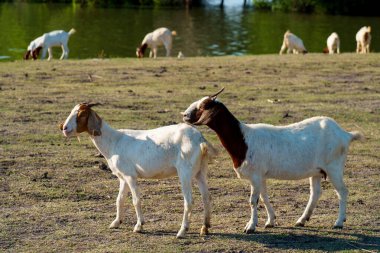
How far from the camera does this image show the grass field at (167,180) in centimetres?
A: 723

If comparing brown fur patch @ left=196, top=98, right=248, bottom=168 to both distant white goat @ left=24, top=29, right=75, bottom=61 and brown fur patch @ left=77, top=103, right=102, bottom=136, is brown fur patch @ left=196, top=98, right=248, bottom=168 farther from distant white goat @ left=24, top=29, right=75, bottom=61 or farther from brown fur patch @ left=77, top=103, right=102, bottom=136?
distant white goat @ left=24, top=29, right=75, bottom=61

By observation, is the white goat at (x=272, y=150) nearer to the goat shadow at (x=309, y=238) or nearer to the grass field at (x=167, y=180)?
the goat shadow at (x=309, y=238)

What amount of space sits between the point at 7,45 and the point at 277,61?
12933 mm

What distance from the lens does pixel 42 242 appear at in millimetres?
7121

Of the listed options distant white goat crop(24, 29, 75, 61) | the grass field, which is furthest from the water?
the grass field

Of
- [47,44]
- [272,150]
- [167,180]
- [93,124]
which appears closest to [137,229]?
[93,124]

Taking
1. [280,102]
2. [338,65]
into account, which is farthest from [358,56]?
[280,102]

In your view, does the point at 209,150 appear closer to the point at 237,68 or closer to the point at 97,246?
the point at 97,246

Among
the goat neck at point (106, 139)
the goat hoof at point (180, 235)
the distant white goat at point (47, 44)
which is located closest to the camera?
the goat hoof at point (180, 235)

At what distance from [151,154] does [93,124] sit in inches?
27.1

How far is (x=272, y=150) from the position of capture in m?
7.48

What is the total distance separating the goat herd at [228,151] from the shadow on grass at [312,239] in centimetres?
16

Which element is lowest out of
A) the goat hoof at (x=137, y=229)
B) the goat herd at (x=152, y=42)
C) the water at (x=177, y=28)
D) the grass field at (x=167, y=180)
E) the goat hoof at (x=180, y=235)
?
the water at (x=177, y=28)

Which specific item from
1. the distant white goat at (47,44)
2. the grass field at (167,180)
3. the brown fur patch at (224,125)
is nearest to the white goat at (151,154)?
the brown fur patch at (224,125)
